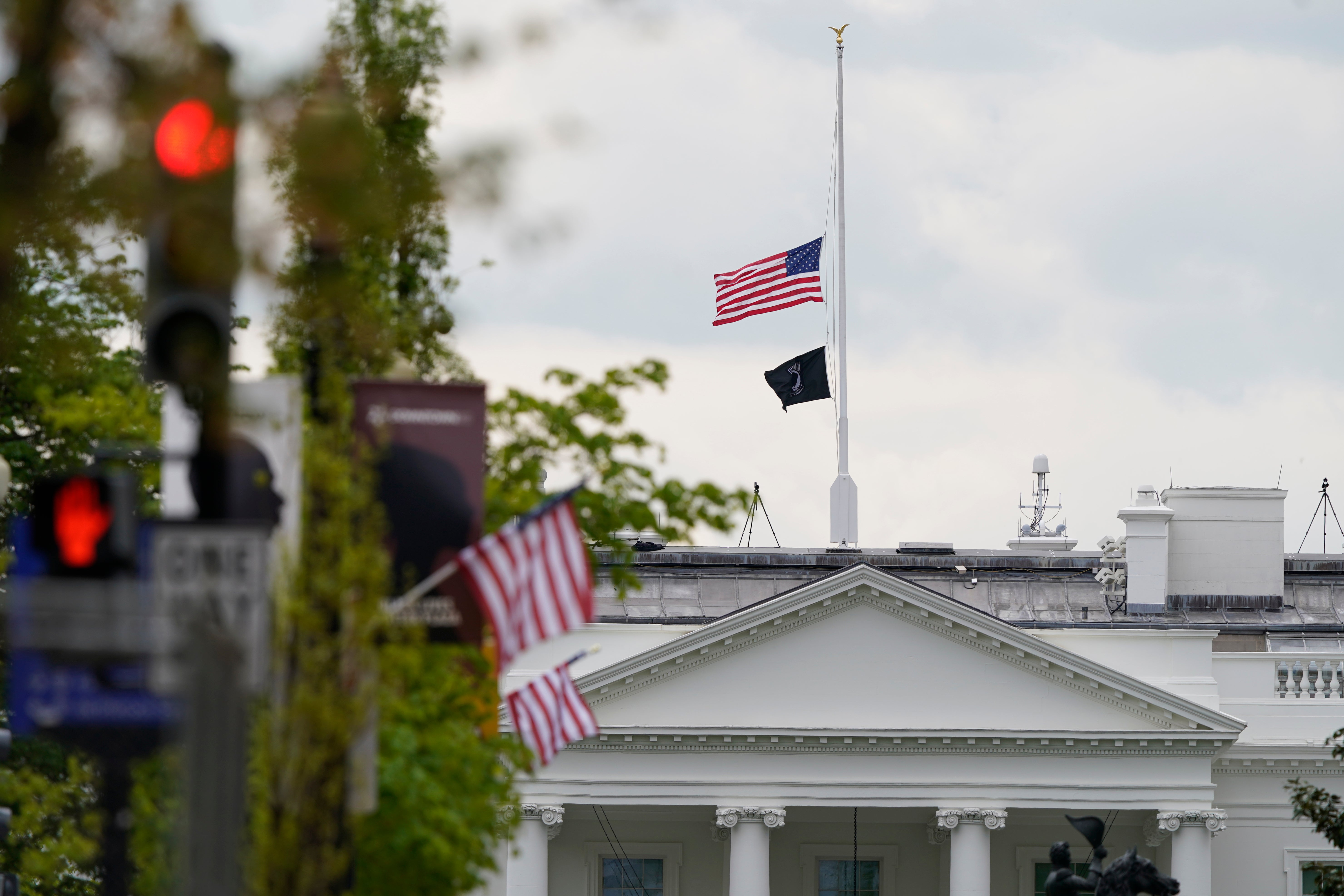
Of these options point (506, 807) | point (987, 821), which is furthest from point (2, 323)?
point (987, 821)

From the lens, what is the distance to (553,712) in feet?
67.4

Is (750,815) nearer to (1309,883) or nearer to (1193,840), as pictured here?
(1193,840)

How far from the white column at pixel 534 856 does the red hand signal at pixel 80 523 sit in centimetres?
3107

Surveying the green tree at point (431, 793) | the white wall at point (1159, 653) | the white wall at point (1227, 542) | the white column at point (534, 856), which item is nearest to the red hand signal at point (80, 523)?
the green tree at point (431, 793)

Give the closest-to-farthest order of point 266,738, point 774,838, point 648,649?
point 266,738 < point 648,649 < point 774,838

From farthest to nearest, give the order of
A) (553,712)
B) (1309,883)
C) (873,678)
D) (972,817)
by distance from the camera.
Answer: (1309,883)
(873,678)
(972,817)
(553,712)

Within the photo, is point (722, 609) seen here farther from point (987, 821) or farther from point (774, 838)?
point (987, 821)

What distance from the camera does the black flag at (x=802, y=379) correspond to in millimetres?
42156

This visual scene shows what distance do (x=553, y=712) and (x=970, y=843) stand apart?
19711 millimetres

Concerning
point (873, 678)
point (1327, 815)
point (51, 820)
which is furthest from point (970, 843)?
point (51, 820)

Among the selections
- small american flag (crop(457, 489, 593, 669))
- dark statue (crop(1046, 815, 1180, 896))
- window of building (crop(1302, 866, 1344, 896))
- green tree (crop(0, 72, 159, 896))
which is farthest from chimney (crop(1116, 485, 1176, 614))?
small american flag (crop(457, 489, 593, 669))

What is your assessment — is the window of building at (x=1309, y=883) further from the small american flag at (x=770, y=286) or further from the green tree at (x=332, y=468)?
the green tree at (x=332, y=468)

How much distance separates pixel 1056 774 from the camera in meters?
38.4

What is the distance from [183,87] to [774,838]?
36.2 meters
